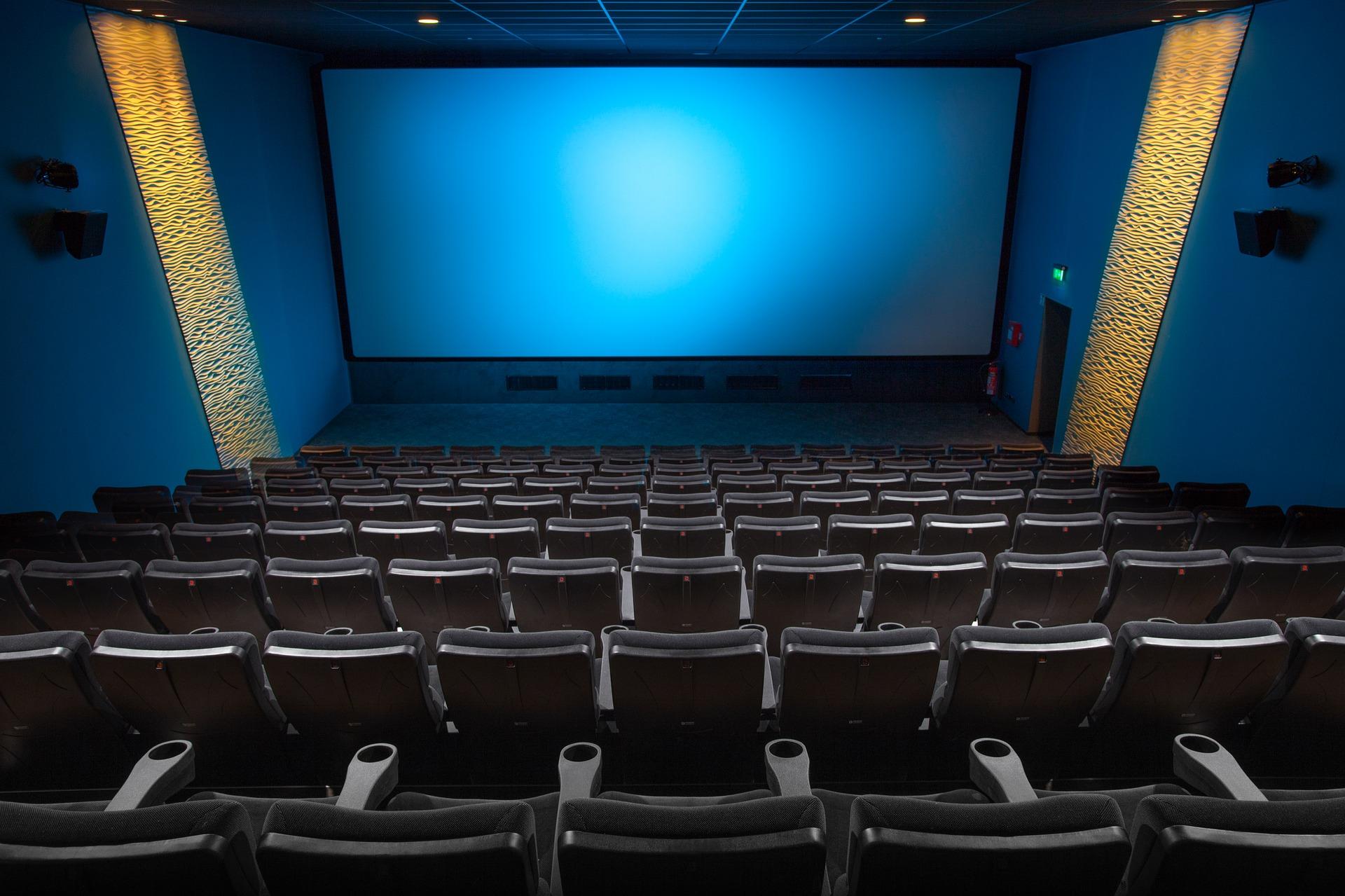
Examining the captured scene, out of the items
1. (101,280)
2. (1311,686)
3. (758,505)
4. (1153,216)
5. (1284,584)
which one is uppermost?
(1153,216)

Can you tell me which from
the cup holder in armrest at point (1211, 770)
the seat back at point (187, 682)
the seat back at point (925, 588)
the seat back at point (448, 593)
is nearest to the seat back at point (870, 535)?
the seat back at point (925, 588)

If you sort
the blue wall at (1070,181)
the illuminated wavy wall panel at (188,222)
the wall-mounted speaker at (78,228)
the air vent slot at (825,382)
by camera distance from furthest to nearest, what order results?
the air vent slot at (825,382) → the blue wall at (1070,181) → the illuminated wavy wall panel at (188,222) → the wall-mounted speaker at (78,228)

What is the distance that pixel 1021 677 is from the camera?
9.29 feet

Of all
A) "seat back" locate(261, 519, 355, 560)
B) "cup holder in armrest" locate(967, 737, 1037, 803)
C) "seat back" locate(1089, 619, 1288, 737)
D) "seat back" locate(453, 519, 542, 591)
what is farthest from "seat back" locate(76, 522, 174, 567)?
"seat back" locate(1089, 619, 1288, 737)

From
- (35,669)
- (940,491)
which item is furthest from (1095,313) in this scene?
(35,669)

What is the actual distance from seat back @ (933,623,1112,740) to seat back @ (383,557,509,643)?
2.08m

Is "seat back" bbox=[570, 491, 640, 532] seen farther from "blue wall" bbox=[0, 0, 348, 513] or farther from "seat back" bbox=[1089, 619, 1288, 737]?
"blue wall" bbox=[0, 0, 348, 513]

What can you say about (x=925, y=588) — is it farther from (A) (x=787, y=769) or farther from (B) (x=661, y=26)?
(B) (x=661, y=26)

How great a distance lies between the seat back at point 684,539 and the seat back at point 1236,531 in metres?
2.89

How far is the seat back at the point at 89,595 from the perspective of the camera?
391 centimetres

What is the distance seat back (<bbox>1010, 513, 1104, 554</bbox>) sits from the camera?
4.93 meters

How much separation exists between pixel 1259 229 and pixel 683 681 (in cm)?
669

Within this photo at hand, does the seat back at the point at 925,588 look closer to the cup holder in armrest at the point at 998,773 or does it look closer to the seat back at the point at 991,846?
the cup holder in armrest at the point at 998,773

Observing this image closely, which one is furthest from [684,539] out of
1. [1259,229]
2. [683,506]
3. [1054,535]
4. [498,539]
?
[1259,229]
